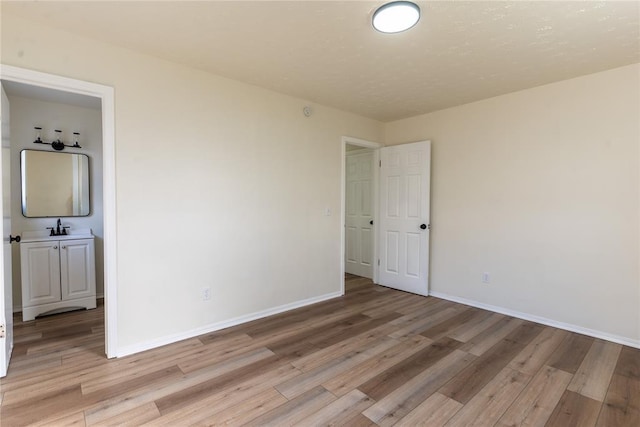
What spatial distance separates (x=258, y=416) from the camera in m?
1.85

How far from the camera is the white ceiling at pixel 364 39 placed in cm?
199

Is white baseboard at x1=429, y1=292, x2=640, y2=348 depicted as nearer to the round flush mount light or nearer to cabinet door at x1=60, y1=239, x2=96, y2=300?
the round flush mount light

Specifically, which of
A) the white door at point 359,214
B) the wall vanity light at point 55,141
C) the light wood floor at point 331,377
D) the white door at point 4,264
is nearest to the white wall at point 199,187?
the light wood floor at point 331,377

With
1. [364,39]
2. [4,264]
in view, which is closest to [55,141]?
[4,264]

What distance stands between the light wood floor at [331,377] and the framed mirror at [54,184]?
129cm

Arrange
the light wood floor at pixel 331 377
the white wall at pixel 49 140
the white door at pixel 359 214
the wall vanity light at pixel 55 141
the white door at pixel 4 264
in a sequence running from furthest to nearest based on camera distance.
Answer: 1. the white door at pixel 359 214
2. the wall vanity light at pixel 55 141
3. the white wall at pixel 49 140
4. the white door at pixel 4 264
5. the light wood floor at pixel 331 377

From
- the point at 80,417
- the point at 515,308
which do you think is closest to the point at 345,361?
the point at 80,417

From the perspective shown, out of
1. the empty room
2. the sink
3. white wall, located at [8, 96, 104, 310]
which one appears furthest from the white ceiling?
the sink

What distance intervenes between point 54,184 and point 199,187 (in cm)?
213

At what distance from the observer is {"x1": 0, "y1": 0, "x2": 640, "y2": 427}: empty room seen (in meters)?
2.04

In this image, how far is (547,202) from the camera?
3242 millimetres

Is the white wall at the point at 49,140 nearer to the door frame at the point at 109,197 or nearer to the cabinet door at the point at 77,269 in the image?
the cabinet door at the point at 77,269

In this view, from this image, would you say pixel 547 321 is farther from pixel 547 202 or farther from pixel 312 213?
pixel 312 213

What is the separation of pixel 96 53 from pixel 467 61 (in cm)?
299
